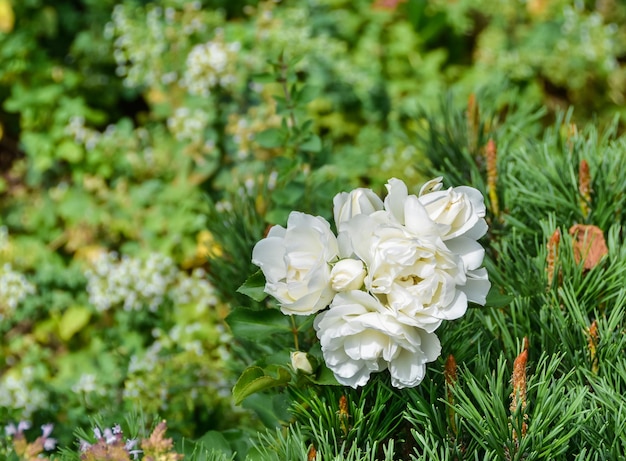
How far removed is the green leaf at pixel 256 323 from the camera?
0.94 meters

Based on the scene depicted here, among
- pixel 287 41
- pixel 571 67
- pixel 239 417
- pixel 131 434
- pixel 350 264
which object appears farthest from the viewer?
pixel 571 67

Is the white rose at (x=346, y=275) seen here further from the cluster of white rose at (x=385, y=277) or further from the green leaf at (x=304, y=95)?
the green leaf at (x=304, y=95)

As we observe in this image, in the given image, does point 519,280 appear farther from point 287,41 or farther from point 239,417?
point 287,41

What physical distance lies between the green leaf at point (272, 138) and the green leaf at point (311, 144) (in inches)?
1.6

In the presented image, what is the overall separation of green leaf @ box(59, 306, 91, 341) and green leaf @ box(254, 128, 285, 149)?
114 centimetres

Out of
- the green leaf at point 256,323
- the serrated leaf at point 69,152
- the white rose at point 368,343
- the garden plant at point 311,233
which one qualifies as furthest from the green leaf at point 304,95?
the serrated leaf at point 69,152

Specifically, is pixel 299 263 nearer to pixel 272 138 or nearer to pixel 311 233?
pixel 311 233

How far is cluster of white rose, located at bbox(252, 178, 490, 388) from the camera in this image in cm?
79

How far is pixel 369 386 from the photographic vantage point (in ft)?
2.82

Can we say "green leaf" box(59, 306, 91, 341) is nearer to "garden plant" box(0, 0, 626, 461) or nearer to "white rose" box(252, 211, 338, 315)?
"garden plant" box(0, 0, 626, 461)

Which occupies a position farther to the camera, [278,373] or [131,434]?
[131,434]

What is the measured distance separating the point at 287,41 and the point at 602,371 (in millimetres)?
1817

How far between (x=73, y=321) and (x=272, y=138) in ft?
3.88

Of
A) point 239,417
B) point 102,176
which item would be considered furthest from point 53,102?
point 239,417
